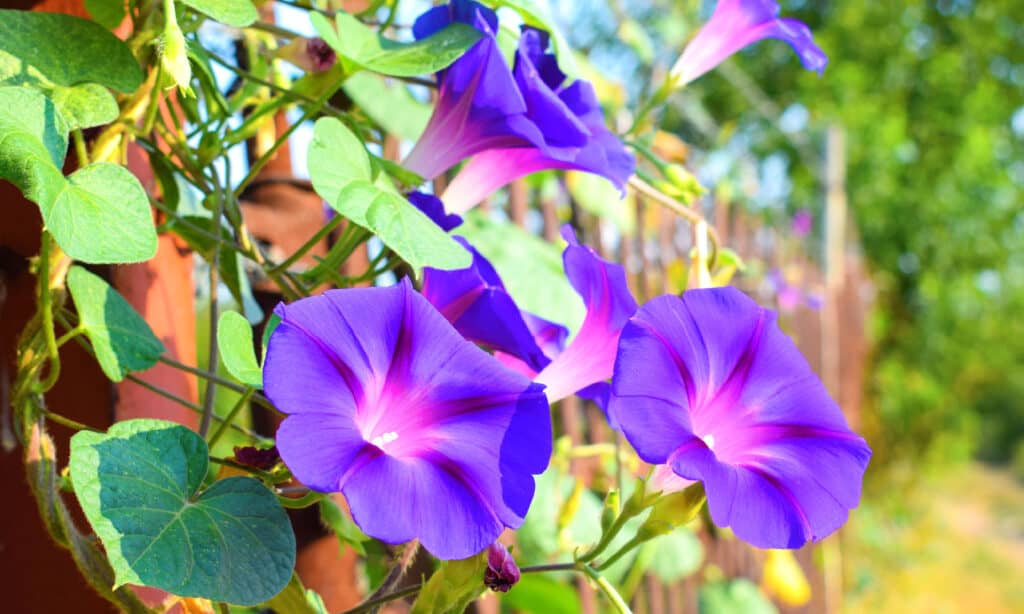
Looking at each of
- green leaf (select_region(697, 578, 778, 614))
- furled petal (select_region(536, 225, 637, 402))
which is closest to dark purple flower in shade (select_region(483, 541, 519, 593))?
furled petal (select_region(536, 225, 637, 402))

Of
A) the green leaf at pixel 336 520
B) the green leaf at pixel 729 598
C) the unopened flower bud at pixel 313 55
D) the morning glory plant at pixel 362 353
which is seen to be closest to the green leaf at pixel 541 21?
the morning glory plant at pixel 362 353

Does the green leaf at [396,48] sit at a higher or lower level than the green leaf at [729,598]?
higher

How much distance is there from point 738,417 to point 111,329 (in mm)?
375

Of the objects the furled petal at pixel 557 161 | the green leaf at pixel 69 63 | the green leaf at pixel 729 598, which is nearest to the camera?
the green leaf at pixel 69 63

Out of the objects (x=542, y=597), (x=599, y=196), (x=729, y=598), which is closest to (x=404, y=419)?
(x=542, y=597)

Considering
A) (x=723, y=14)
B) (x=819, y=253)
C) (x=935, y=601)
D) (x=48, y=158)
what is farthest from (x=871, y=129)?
(x=48, y=158)

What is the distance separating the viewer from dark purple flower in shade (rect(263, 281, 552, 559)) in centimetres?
42

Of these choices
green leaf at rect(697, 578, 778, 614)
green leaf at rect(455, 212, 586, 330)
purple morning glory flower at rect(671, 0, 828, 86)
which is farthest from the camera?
green leaf at rect(697, 578, 778, 614)

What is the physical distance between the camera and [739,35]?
820mm

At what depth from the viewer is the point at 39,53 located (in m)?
0.54

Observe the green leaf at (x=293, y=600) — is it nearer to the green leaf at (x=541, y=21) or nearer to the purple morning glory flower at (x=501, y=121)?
the purple morning glory flower at (x=501, y=121)

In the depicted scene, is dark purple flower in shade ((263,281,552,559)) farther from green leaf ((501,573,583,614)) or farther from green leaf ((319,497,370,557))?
green leaf ((501,573,583,614))

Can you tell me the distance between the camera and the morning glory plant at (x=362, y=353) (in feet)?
1.42

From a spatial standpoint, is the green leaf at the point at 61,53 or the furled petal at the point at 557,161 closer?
the green leaf at the point at 61,53
